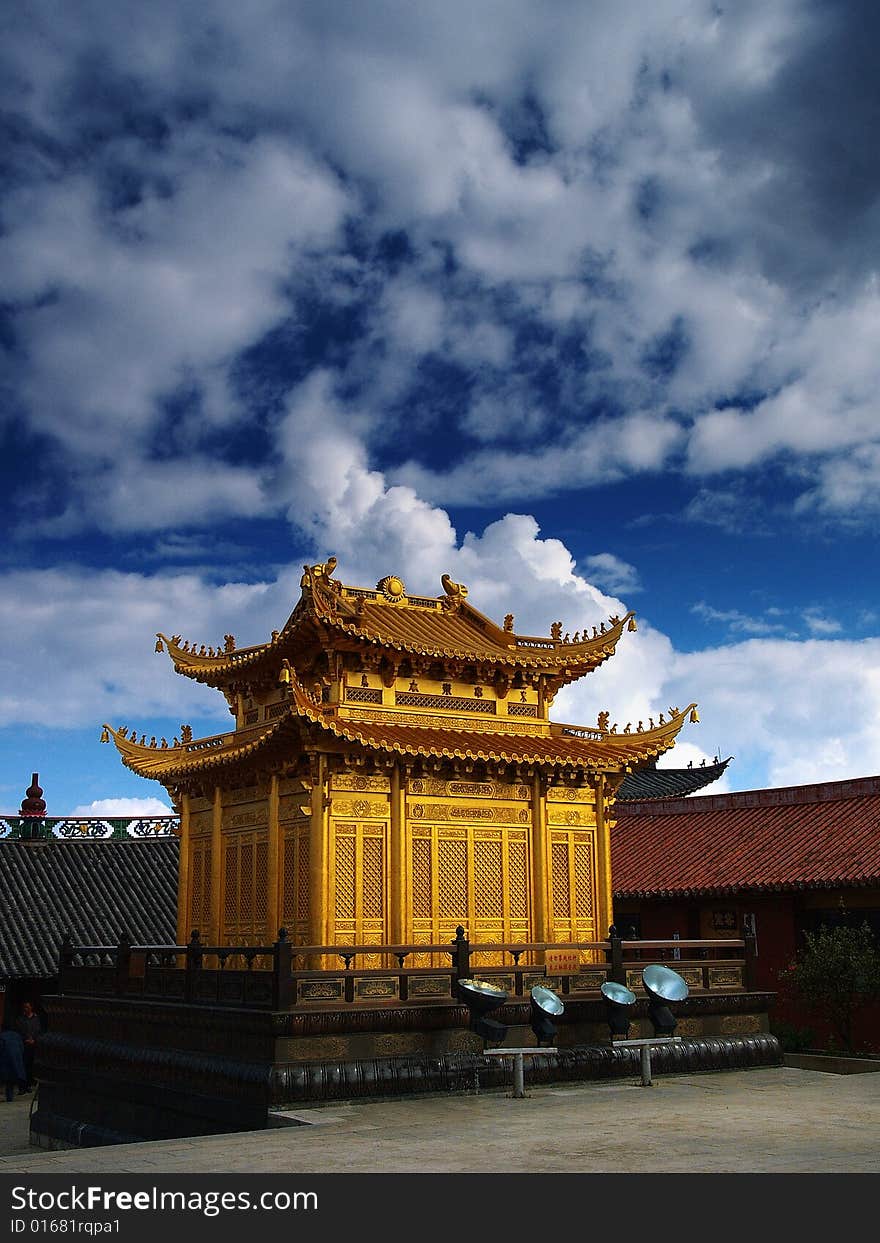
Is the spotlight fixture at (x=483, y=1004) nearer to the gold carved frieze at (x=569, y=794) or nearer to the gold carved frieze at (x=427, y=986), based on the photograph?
the gold carved frieze at (x=427, y=986)

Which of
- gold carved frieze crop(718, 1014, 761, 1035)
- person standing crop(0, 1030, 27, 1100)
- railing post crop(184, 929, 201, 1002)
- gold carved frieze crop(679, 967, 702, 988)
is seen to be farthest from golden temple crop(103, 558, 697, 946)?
person standing crop(0, 1030, 27, 1100)

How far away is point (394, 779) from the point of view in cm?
2252

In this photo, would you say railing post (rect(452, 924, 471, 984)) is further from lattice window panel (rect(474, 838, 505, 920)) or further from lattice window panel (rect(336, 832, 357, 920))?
lattice window panel (rect(474, 838, 505, 920))

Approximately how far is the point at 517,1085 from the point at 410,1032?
184 cm

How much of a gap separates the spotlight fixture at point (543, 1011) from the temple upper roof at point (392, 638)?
716 cm

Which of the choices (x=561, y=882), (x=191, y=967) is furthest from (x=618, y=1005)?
(x=191, y=967)

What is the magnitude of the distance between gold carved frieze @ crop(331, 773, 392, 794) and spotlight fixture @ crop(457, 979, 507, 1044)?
4.37 metres

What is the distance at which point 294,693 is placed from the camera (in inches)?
803

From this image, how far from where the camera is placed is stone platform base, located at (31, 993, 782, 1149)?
18000 mm

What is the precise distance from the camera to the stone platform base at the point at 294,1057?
1800cm

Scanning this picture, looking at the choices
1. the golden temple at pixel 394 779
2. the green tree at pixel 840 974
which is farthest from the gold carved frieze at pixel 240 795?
the green tree at pixel 840 974

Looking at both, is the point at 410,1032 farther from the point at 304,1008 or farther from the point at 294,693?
the point at 294,693
